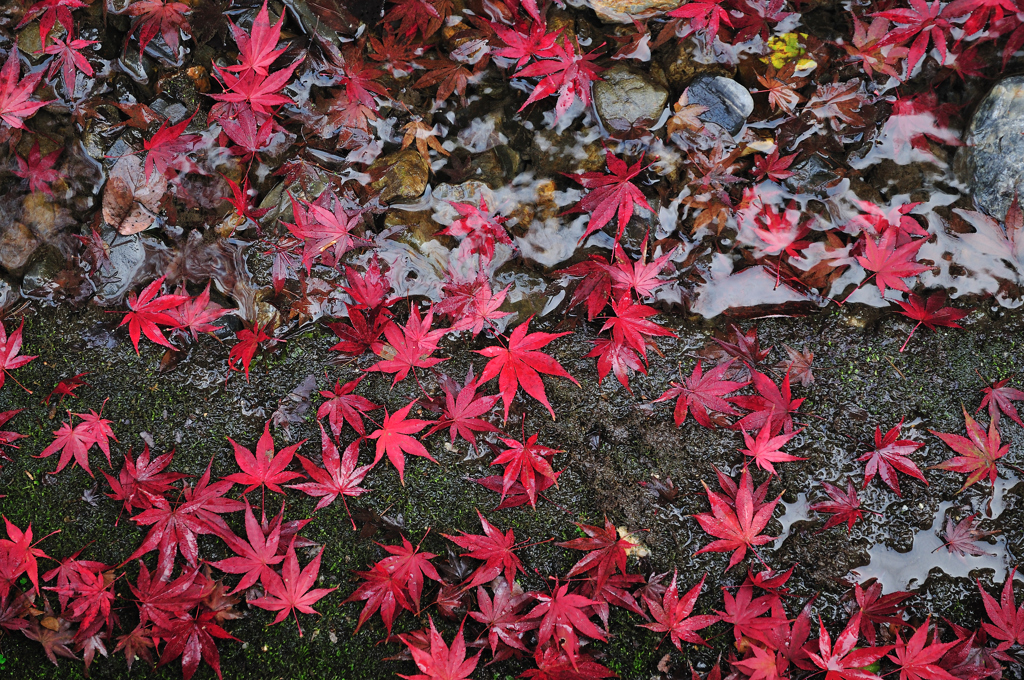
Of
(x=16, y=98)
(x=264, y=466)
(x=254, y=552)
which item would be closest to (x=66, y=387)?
(x=264, y=466)

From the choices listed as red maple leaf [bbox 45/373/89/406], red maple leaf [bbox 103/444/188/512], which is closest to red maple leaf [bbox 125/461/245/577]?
red maple leaf [bbox 103/444/188/512]

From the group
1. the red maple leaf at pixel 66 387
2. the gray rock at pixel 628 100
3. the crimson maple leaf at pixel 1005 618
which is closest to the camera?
the crimson maple leaf at pixel 1005 618

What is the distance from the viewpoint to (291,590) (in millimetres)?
2197

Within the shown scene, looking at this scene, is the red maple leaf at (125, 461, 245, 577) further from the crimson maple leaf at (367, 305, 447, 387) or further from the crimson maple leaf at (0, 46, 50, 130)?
the crimson maple leaf at (0, 46, 50, 130)

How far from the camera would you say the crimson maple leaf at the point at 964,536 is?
233cm

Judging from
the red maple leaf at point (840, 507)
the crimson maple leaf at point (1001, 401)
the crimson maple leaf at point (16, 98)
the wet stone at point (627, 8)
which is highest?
the wet stone at point (627, 8)

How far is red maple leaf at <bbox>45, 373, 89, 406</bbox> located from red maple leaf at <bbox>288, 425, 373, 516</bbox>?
46.3 inches

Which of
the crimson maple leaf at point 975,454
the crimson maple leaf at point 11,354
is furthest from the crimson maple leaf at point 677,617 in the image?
the crimson maple leaf at point 11,354

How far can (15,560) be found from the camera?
7.52ft

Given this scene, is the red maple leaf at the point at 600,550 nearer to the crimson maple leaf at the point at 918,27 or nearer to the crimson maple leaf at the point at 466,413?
the crimson maple leaf at the point at 466,413

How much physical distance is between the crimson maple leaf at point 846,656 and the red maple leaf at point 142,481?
272 cm

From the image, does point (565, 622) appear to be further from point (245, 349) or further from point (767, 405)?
point (245, 349)

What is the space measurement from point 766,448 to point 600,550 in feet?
2.71

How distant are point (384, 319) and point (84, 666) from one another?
1.90 meters
